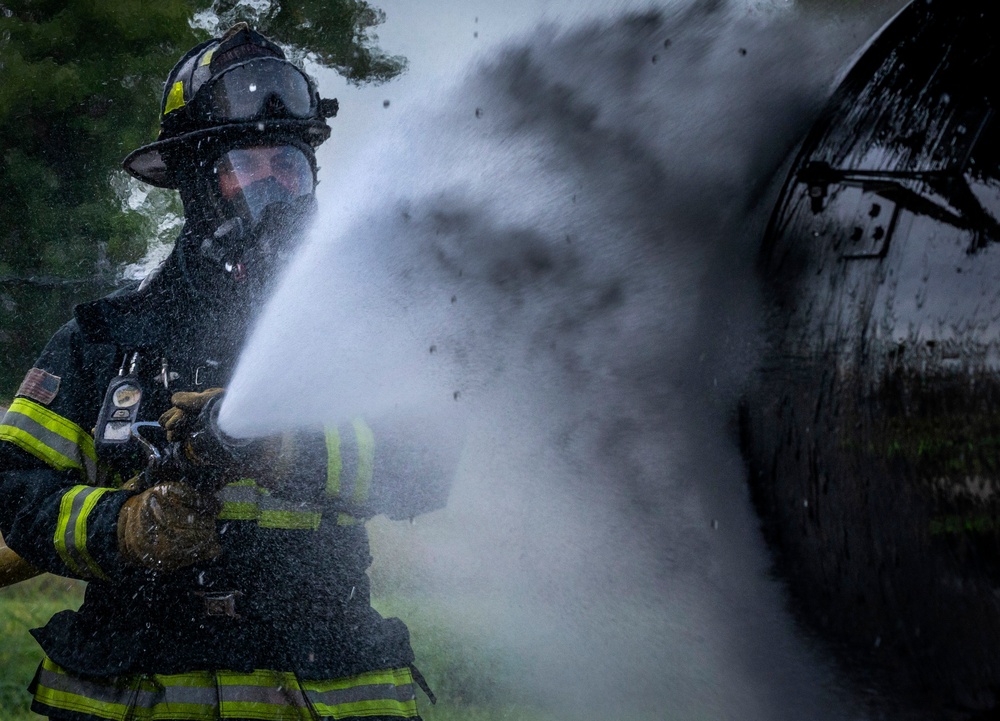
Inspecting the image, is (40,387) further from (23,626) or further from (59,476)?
(23,626)

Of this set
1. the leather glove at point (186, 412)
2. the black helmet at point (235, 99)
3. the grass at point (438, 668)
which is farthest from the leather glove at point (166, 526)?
the grass at point (438, 668)

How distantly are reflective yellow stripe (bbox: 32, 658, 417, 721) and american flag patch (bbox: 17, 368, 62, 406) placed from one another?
28.8 inches

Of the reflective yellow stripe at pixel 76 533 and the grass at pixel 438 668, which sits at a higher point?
the reflective yellow stripe at pixel 76 533

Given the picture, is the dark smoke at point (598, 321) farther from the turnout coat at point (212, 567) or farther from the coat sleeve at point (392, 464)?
the turnout coat at point (212, 567)

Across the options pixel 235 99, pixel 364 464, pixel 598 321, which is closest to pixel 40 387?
pixel 364 464

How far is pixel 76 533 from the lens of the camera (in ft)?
6.78

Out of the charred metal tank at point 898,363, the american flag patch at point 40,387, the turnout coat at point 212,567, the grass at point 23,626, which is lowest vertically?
the grass at point 23,626

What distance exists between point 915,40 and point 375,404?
1.56 metres

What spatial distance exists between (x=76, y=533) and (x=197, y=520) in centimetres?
29

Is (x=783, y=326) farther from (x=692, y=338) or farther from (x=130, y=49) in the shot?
(x=130, y=49)

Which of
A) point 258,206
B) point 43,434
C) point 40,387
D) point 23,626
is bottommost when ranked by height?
point 23,626

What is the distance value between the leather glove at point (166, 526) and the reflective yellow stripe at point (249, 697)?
294 millimetres

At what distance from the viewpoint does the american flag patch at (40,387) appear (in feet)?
7.40

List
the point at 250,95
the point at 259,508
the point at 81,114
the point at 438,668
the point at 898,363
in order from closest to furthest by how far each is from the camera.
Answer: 1. the point at 898,363
2. the point at 259,508
3. the point at 250,95
4. the point at 438,668
5. the point at 81,114
